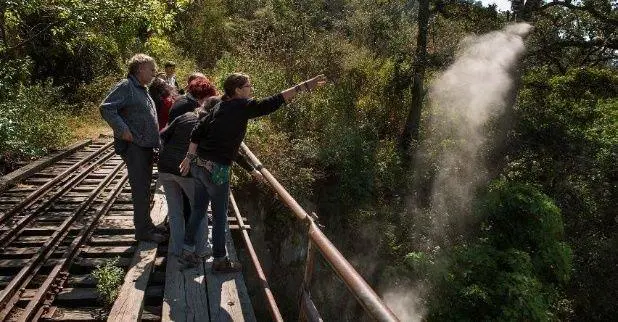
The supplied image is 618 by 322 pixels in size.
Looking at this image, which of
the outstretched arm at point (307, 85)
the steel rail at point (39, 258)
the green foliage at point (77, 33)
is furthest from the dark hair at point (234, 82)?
the green foliage at point (77, 33)

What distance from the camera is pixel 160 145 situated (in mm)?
4887

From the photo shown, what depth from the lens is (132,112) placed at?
4.71m

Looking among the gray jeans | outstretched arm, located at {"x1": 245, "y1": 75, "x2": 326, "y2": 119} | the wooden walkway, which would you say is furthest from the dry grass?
outstretched arm, located at {"x1": 245, "y1": 75, "x2": 326, "y2": 119}

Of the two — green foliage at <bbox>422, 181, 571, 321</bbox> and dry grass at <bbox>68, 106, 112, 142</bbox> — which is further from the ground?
dry grass at <bbox>68, 106, 112, 142</bbox>

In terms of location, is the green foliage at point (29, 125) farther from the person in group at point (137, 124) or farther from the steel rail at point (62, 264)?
the person in group at point (137, 124)

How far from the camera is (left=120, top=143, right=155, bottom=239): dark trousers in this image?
4801 mm

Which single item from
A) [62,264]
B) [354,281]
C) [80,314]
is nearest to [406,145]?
[62,264]

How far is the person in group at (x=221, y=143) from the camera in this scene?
3.77 metres

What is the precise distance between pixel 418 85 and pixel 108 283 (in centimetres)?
1337

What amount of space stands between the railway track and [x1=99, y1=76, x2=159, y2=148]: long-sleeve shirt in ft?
4.34

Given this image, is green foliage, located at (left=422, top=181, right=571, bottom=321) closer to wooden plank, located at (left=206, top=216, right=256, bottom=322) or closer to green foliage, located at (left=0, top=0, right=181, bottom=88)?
wooden plank, located at (left=206, top=216, right=256, bottom=322)

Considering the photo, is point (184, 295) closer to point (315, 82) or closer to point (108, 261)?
point (108, 261)

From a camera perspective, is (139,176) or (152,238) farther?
(152,238)

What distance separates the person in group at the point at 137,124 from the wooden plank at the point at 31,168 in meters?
3.65
